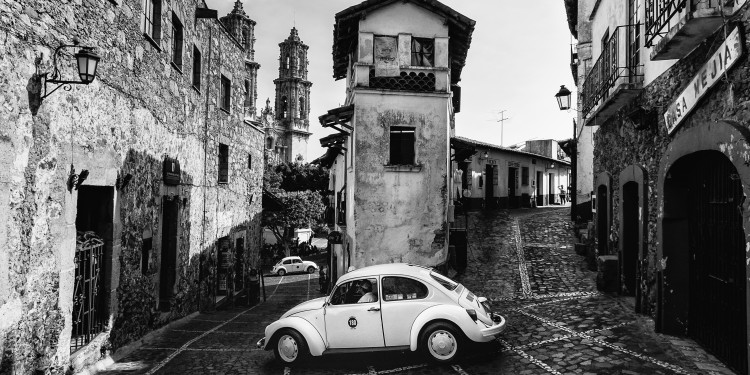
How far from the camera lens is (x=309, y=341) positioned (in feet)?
23.8

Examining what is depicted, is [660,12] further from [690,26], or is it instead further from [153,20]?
[153,20]

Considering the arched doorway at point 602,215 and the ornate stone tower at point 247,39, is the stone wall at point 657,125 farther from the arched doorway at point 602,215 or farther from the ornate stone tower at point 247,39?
the ornate stone tower at point 247,39

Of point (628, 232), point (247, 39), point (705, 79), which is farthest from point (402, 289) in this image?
point (247, 39)

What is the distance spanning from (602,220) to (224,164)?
10848 millimetres

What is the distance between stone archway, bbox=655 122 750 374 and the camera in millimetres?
5695

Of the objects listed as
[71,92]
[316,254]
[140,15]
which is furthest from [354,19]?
[316,254]

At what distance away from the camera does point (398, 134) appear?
1277 centimetres

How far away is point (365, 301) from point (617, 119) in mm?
7338

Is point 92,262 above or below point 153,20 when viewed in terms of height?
below


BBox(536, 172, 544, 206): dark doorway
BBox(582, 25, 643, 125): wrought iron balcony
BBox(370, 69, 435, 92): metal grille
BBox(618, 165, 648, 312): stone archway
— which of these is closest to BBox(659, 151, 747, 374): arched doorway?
BBox(618, 165, 648, 312): stone archway

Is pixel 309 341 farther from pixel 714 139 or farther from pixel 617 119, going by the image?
pixel 617 119

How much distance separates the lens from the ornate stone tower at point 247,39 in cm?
5506

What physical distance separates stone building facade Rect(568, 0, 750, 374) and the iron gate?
1 cm

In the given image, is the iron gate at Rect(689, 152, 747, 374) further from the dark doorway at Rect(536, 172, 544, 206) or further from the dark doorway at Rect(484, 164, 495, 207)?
the dark doorway at Rect(536, 172, 544, 206)
